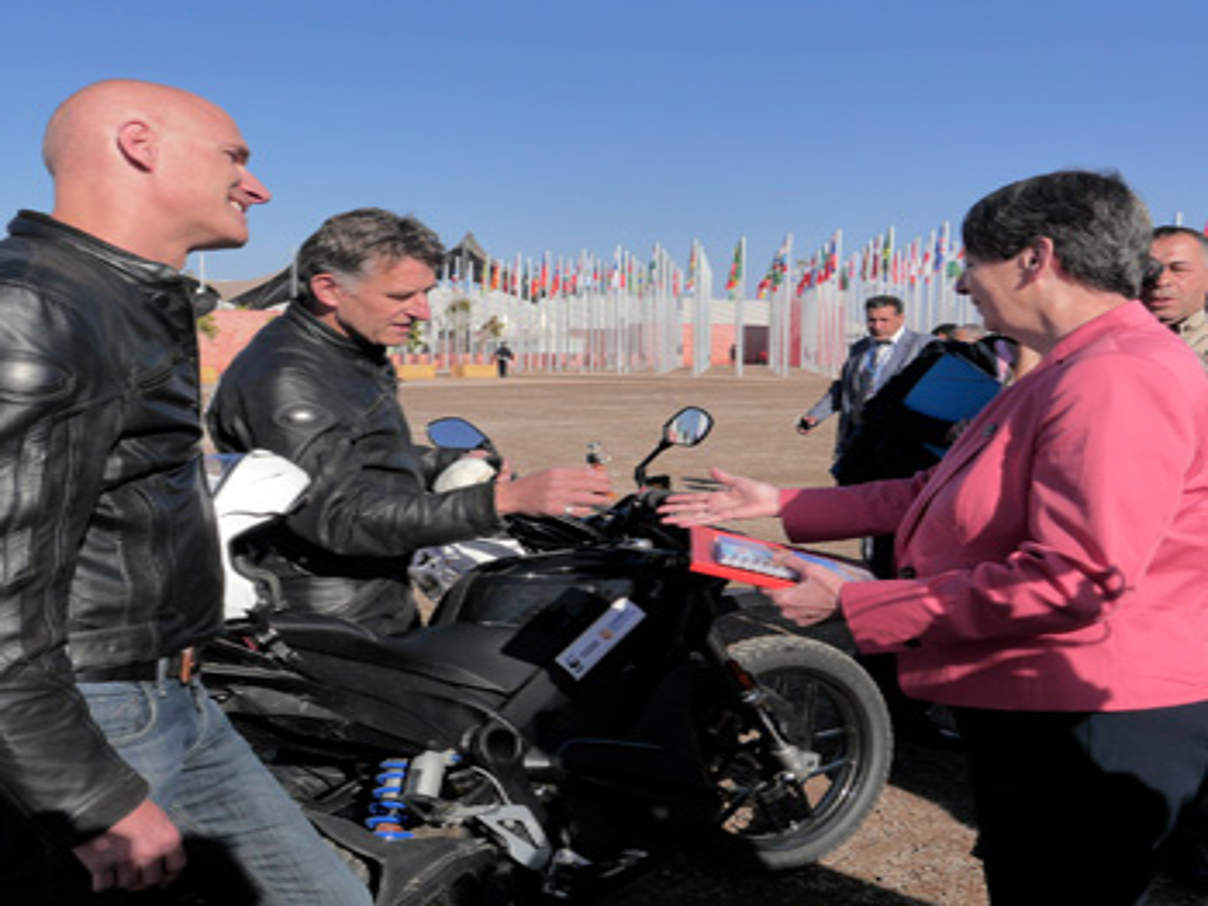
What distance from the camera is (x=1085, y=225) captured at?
1723mm

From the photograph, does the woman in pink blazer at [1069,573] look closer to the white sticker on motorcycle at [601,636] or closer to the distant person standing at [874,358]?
the white sticker on motorcycle at [601,636]

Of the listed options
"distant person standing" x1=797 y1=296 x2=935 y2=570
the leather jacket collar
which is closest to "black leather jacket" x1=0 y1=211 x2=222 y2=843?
the leather jacket collar

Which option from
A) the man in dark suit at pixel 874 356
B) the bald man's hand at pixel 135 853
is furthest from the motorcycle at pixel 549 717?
the man in dark suit at pixel 874 356

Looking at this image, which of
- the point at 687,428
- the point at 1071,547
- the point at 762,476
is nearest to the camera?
the point at 1071,547

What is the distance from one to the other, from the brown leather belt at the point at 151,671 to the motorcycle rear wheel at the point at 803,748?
5.95ft

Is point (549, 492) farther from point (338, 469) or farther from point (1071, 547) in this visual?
point (1071, 547)

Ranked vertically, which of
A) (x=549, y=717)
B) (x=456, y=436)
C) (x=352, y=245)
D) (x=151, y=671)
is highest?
(x=352, y=245)

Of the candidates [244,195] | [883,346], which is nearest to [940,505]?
[244,195]

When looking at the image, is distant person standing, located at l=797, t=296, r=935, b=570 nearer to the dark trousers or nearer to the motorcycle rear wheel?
the motorcycle rear wheel

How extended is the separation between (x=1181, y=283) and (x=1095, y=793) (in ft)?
9.23

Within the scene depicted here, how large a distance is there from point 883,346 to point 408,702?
5570 mm

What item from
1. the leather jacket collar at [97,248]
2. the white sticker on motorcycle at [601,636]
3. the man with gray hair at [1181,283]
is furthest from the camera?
the man with gray hair at [1181,283]

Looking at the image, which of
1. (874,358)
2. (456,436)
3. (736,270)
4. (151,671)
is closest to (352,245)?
(456,436)

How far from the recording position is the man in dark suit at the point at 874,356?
22.7 ft
